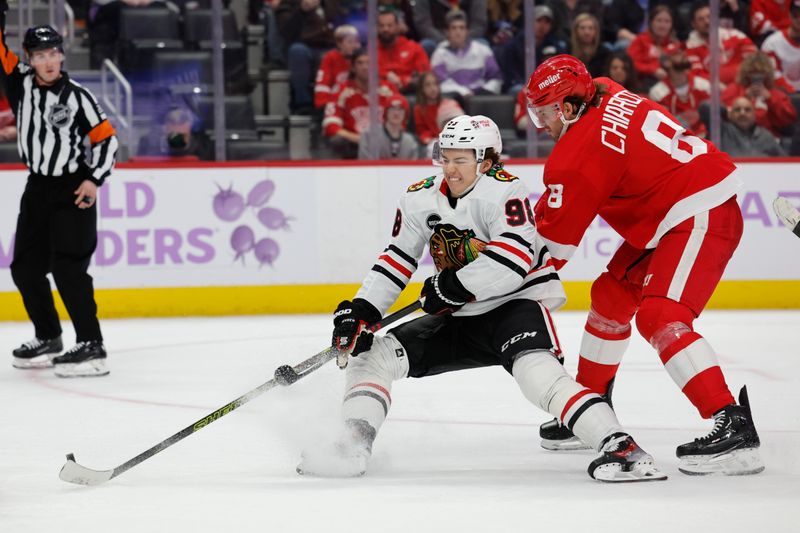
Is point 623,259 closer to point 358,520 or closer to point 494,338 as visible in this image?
point 494,338

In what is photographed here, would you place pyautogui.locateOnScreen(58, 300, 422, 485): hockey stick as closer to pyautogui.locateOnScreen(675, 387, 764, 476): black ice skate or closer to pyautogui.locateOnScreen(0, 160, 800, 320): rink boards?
pyautogui.locateOnScreen(675, 387, 764, 476): black ice skate

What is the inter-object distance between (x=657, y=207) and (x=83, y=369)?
8.25 ft

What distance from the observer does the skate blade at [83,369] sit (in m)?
4.67

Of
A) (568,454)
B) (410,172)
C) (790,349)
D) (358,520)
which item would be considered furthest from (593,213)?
(410,172)

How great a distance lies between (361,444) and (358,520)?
1.60ft

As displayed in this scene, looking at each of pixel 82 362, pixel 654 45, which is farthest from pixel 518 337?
pixel 654 45

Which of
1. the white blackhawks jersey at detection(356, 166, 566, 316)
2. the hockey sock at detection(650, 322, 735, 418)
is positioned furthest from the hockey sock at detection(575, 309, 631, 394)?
the hockey sock at detection(650, 322, 735, 418)

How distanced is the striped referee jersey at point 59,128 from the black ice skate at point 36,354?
0.72m

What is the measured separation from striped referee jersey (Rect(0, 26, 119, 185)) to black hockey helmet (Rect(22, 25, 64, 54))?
116 millimetres

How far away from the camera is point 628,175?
3049 mm

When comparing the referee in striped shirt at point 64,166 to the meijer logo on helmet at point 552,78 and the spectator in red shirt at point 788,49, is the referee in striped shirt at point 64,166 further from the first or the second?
the spectator in red shirt at point 788,49

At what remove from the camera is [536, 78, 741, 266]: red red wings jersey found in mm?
2992

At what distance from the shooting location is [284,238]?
672 centimetres

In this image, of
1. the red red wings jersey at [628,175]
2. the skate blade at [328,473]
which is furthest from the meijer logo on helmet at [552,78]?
the skate blade at [328,473]
